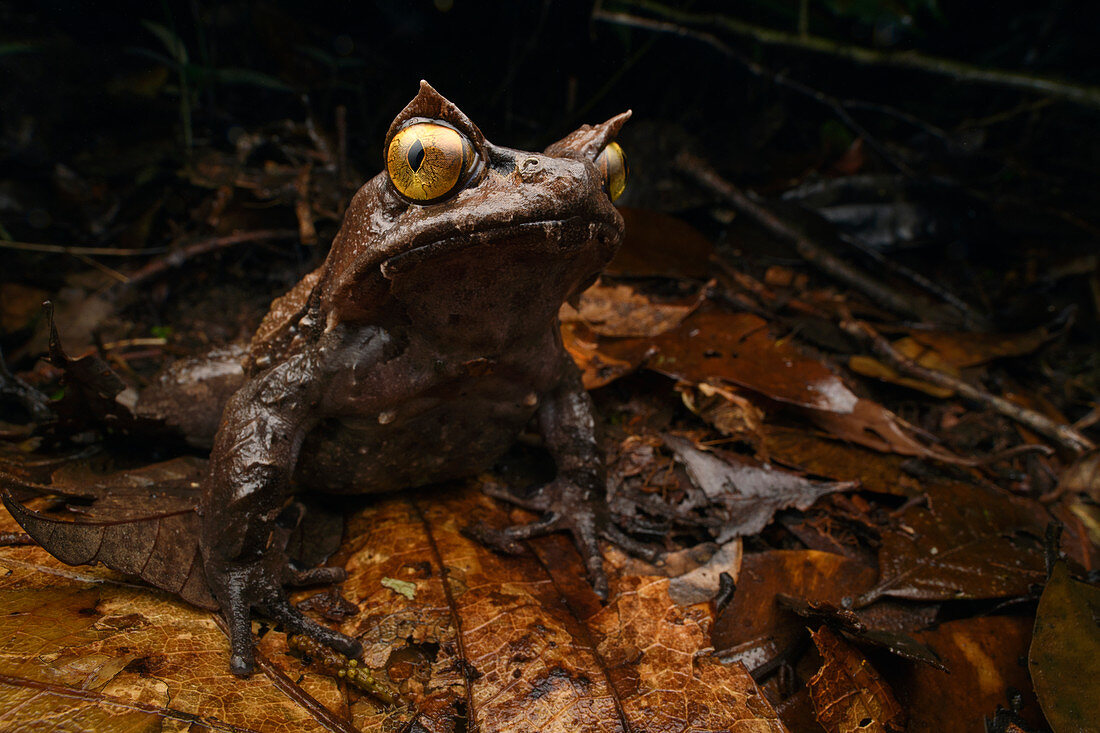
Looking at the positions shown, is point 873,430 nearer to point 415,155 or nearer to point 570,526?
point 570,526

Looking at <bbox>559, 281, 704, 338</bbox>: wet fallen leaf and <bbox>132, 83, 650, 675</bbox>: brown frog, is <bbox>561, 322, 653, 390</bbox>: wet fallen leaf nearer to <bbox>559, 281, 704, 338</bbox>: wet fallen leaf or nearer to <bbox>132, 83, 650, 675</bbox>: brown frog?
<bbox>559, 281, 704, 338</bbox>: wet fallen leaf

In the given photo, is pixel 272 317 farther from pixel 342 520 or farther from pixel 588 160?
pixel 588 160

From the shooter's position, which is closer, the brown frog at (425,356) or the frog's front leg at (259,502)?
the brown frog at (425,356)

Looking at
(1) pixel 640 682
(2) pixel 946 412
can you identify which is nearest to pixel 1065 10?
(2) pixel 946 412

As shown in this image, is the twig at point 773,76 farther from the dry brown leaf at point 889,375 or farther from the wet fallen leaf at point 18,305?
the wet fallen leaf at point 18,305

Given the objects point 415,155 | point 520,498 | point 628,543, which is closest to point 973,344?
point 628,543

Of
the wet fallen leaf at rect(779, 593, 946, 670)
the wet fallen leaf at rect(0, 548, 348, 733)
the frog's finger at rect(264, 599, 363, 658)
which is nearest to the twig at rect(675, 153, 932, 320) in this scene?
the wet fallen leaf at rect(779, 593, 946, 670)

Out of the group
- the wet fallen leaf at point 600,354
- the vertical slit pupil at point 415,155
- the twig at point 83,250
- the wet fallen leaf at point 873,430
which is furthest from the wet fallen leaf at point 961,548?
the twig at point 83,250
